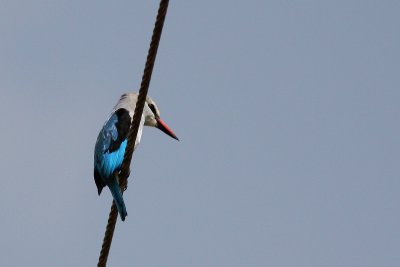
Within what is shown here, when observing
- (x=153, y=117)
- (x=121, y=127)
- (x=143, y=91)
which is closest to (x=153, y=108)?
(x=153, y=117)

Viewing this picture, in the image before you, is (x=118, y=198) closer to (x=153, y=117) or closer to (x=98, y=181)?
(x=98, y=181)

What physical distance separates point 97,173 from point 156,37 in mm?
2526

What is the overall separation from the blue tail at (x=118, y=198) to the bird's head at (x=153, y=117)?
2001 millimetres

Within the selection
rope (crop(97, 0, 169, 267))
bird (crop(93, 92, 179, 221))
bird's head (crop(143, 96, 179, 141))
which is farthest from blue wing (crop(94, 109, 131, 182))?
rope (crop(97, 0, 169, 267))

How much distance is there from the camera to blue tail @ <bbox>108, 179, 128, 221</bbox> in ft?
20.5

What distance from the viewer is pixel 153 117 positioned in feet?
28.9

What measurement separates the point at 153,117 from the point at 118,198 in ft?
8.23

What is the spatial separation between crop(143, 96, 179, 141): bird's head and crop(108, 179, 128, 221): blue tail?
78.8 inches

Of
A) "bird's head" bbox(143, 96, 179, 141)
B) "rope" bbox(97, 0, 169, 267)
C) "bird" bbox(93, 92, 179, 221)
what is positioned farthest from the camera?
"bird's head" bbox(143, 96, 179, 141)

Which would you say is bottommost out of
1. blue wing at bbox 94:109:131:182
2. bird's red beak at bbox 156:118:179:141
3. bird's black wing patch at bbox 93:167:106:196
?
bird's black wing patch at bbox 93:167:106:196

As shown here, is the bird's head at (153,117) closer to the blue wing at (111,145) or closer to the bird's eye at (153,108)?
the bird's eye at (153,108)

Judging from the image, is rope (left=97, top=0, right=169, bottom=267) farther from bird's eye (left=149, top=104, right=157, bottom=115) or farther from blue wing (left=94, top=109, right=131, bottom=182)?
bird's eye (left=149, top=104, right=157, bottom=115)

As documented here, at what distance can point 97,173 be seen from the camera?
7062mm

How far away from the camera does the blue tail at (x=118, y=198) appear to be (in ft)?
20.5
